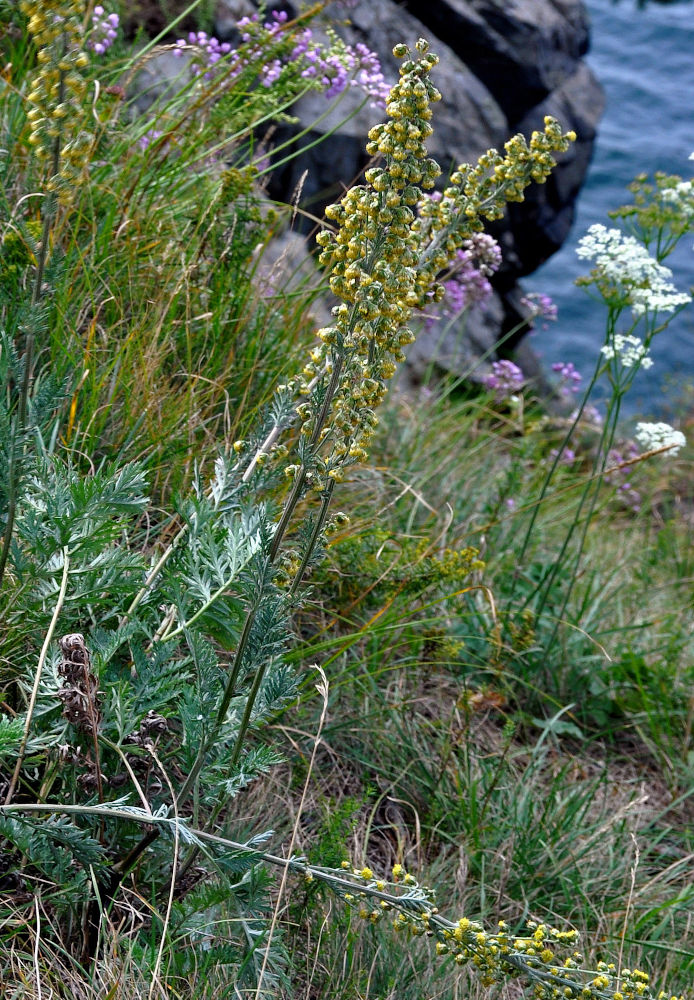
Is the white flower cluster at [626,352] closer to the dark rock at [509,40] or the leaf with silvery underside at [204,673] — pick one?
the leaf with silvery underside at [204,673]

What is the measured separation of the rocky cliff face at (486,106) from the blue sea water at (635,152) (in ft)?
6.32

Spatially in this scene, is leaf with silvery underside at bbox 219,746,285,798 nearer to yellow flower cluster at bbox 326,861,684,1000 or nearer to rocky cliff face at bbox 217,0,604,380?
yellow flower cluster at bbox 326,861,684,1000

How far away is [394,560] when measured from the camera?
257 cm

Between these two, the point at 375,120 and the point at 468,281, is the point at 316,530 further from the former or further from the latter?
the point at 375,120

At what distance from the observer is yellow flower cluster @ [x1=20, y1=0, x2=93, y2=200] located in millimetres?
1173

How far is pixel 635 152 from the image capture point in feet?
45.1

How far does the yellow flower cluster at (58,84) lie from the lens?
117 cm

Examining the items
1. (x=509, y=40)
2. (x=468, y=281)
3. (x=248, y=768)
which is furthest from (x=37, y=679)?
(x=509, y=40)

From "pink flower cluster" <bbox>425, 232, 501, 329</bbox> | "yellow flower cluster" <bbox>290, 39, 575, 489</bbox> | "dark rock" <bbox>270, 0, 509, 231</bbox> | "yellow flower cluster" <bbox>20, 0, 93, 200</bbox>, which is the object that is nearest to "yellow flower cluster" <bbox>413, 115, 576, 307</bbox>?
"yellow flower cluster" <bbox>290, 39, 575, 489</bbox>

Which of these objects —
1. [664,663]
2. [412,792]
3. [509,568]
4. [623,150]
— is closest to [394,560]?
[412,792]

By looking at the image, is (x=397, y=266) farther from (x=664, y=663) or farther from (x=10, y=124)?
(x=664, y=663)

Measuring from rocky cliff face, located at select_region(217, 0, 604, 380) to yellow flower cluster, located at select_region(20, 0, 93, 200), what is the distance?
4.41 m

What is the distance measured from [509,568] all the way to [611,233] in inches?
48.5

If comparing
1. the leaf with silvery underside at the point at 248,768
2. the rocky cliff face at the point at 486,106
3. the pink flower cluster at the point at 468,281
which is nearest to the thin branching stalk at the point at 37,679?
the leaf with silvery underside at the point at 248,768
